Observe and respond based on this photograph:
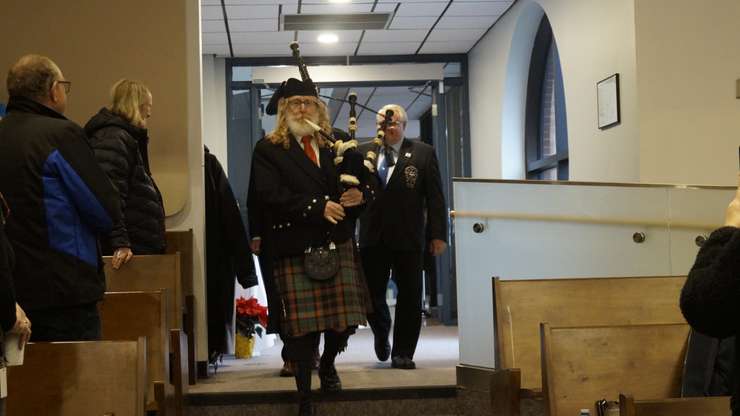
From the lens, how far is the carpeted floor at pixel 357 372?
4781mm

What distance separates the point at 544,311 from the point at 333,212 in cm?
105

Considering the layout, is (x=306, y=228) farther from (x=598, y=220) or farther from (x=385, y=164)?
(x=385, y=164)

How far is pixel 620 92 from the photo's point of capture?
17.6 ft

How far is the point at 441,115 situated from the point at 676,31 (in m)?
4.10

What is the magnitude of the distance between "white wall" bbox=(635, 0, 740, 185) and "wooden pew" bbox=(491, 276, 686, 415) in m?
1.62

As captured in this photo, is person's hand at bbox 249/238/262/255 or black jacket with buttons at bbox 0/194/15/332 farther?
person's hand at bbox 249/238/262/255

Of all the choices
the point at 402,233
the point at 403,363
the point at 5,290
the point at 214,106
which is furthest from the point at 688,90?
the point at 214,106

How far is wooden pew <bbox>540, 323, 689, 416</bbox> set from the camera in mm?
2758

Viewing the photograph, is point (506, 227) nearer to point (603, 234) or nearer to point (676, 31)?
point (603, 234)

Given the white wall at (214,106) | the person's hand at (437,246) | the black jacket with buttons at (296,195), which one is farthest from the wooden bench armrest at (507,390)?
the white wall at (214,106)

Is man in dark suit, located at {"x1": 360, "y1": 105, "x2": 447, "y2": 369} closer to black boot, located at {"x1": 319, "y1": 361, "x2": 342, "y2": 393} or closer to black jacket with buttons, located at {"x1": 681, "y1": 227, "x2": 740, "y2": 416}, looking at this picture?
black boot, located at {"x1": 319, "y1": 361, "x2": 342, "y2": 393}

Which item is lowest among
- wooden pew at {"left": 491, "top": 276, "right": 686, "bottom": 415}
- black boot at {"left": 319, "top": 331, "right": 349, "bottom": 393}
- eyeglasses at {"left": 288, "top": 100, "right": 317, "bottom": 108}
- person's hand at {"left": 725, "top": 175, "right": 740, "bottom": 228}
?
black boot at {"left": 319, "top": 331, "right": 349, "bottom": 393}

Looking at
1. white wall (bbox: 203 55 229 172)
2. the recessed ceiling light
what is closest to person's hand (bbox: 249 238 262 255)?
the recessed ceiling light

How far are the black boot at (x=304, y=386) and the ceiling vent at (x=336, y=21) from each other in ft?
13.1
